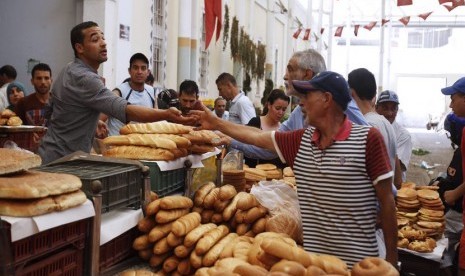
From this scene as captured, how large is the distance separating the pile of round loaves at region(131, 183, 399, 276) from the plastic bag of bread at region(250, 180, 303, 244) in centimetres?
7

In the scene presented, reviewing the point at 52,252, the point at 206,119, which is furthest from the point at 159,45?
the point at 52,252

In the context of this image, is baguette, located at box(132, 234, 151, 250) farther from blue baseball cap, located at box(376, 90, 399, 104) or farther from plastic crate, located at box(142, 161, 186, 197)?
blue baseball cap, located at box(376, 90, 399, 104)

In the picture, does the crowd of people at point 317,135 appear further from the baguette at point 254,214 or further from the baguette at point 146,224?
the baguette at point 146,224

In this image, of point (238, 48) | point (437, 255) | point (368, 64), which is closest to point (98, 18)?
point (437, 255)

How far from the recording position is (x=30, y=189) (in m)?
2.06

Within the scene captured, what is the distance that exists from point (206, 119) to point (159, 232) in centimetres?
103

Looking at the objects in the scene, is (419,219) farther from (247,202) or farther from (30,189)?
(30,189)

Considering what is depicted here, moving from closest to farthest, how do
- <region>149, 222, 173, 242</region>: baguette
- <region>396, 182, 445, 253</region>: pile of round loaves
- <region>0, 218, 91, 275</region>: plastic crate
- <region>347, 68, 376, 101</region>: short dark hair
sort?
<region>0, 218, 91, 275</region>: plastic crate → <region>149, 222, 173, 242</region>: baguette → <region>347, 68, 376, 101</region>: short dark hair → <region>396, 182, 445, 253</region>: pile of round loaves

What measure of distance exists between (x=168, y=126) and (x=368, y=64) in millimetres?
41663

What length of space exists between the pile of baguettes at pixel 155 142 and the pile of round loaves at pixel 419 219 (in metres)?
2.77

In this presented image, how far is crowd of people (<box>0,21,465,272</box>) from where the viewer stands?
109 inches

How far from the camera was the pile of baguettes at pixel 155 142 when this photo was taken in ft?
11.1

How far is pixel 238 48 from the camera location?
17453 millimetres

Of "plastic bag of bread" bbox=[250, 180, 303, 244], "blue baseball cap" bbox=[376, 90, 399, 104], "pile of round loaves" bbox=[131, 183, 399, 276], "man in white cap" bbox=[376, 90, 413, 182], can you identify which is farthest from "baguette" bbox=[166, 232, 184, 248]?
"blue baseball cap" bbox=[376, 90, 399, 104]
